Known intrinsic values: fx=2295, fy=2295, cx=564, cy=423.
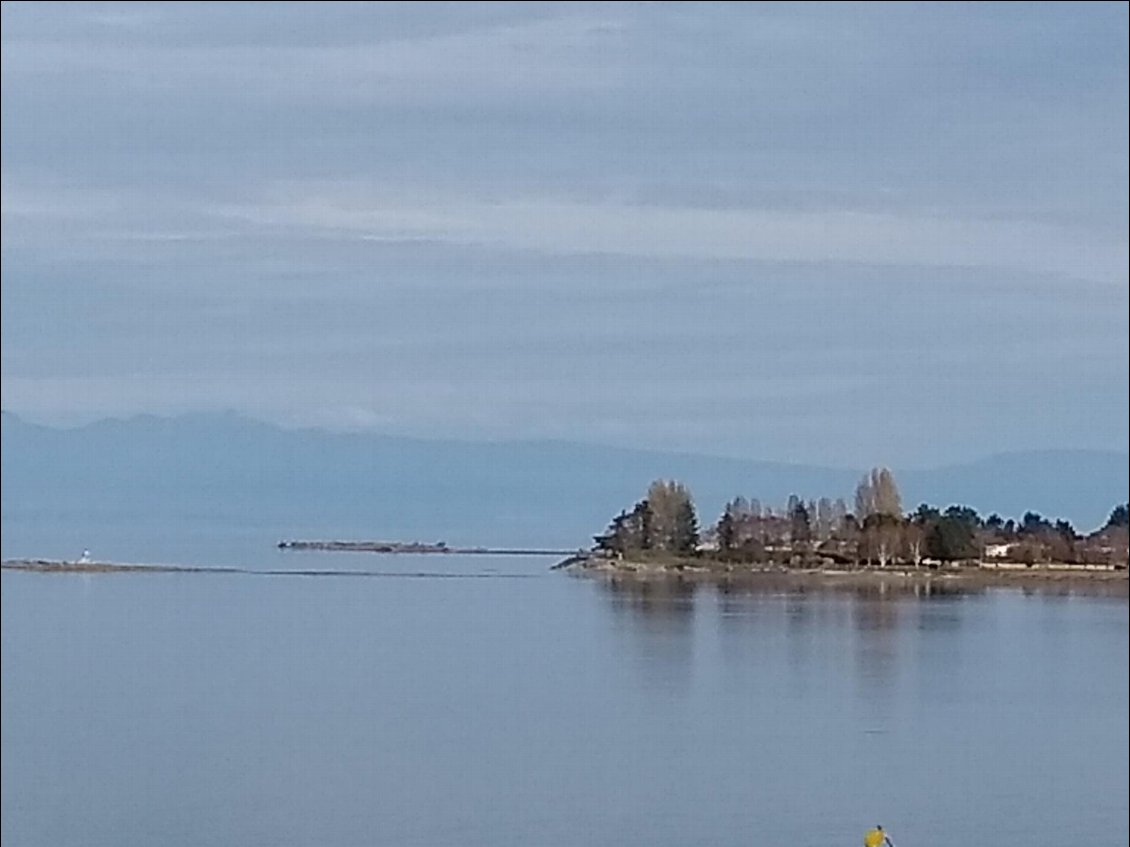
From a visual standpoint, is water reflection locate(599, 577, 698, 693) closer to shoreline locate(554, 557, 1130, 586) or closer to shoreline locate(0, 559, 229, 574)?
shoreline locate(554, 557, 1130, 586)

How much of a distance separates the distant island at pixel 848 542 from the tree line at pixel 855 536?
2cm

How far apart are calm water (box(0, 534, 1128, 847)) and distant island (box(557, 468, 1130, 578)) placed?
3853 millimetres

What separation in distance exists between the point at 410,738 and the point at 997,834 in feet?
17.2

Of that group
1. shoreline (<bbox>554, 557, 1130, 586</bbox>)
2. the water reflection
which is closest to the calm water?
the water reflection

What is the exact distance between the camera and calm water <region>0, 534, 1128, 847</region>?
12094mm

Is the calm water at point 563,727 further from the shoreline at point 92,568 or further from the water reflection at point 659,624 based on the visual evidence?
the shoreline at point 92,568

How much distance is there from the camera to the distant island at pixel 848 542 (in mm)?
36719

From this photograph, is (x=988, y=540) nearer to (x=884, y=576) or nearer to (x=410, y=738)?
→ (x=884, y=576)

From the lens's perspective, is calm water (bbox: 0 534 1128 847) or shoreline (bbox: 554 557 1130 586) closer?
calm water (bbox: 0 534 1128 847)

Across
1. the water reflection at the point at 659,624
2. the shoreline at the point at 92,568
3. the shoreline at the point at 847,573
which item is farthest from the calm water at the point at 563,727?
the shoreline at the point at 92,568

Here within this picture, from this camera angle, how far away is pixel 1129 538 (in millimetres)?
36219

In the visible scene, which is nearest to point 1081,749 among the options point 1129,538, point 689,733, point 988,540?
point 689,733

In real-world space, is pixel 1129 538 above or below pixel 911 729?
above

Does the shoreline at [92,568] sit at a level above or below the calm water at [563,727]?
above
